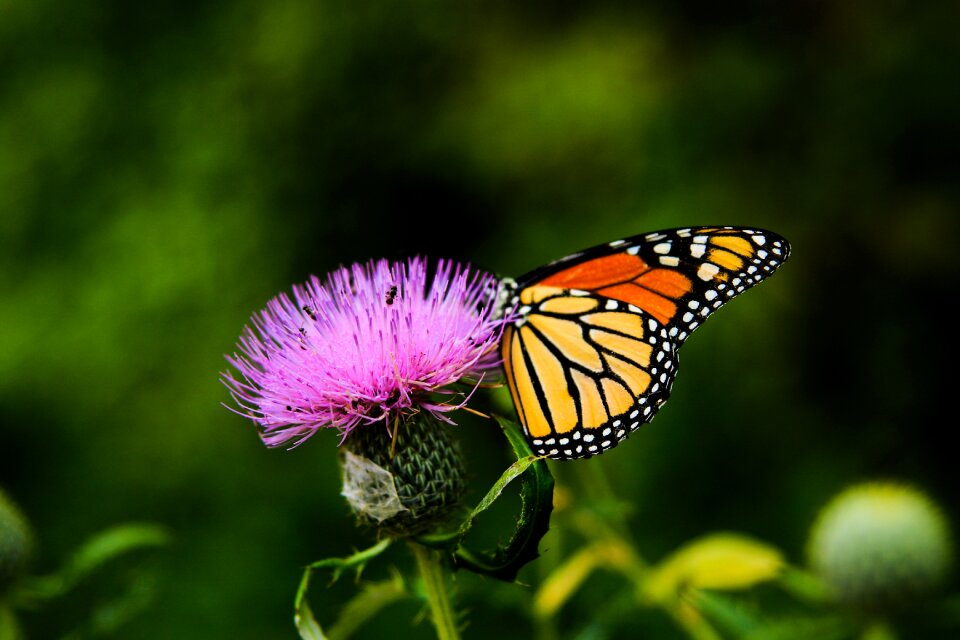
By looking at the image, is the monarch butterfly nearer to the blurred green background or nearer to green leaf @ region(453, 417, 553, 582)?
green leaf @ region(453, 417, 553, 582)

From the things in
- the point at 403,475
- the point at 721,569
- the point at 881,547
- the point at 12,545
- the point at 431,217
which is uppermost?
the point at 431,217

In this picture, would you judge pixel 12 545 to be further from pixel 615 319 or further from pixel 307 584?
pixel 615 319

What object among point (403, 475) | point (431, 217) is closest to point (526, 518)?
point (403, 475)

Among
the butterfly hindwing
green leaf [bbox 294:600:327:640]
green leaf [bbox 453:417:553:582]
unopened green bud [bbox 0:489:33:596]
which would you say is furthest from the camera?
unopened green bud [bbox 0:489:33:596]

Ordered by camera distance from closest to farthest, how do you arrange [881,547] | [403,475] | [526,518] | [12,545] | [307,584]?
[526,518], [307,584], [403,475], [12,545], [881,547]

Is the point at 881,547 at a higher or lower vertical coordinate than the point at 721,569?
lower

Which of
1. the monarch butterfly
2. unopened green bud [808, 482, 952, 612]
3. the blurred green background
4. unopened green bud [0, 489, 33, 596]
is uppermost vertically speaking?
the blurred green background

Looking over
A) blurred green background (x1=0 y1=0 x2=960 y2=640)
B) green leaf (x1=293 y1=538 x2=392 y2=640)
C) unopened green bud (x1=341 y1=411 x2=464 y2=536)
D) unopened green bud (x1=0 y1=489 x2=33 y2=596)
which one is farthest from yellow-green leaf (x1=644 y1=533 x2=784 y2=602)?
unopened green bud (x1=0 y1=489 x2=33 y2=596)
